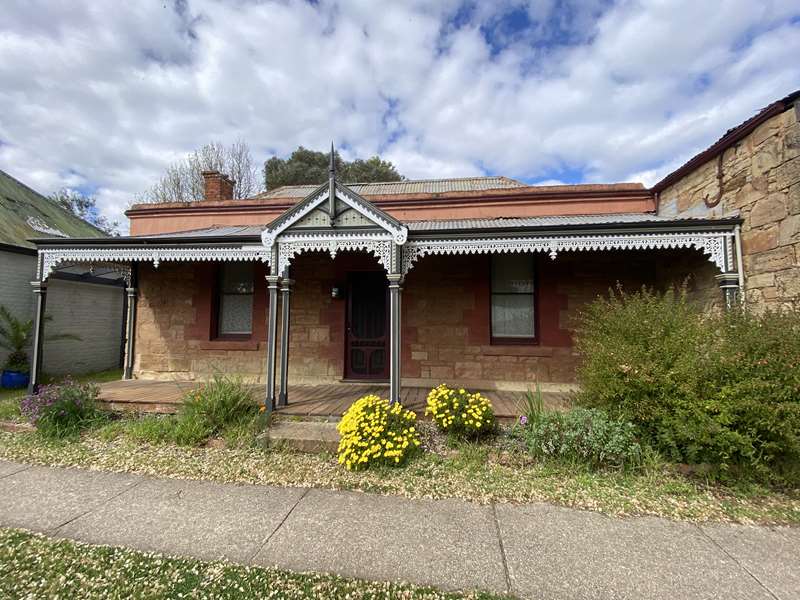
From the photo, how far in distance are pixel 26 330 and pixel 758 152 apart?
14.4 metres

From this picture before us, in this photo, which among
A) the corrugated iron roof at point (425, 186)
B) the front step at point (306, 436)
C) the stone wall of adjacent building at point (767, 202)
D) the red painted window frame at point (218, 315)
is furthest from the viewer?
the corrugated iron roof at point (425, 186)

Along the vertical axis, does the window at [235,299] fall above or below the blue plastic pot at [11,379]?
above

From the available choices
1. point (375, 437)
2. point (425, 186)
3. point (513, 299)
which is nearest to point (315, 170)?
point (425, 186)

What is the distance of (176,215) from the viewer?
9516 mm

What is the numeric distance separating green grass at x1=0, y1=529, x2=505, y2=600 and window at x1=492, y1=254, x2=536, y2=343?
5.63 meters

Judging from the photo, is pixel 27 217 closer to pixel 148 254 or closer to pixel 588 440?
pixel 148 254

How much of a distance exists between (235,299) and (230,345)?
3.44ft

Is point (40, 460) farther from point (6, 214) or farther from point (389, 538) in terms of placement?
point (6, 214)

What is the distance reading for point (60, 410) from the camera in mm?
5281

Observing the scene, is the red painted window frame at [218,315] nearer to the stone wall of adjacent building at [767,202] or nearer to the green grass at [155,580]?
the green grass at [155,580]

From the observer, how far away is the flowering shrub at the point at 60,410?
5203 millimetres

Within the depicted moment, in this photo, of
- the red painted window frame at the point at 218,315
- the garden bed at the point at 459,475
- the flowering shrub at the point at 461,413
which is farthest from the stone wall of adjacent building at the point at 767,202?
the red painted window frame at the point at 218,315

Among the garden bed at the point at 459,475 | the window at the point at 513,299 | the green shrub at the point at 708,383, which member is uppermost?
the window at the point at 513,299

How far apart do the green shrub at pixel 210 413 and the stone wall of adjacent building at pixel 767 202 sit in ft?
22.3
